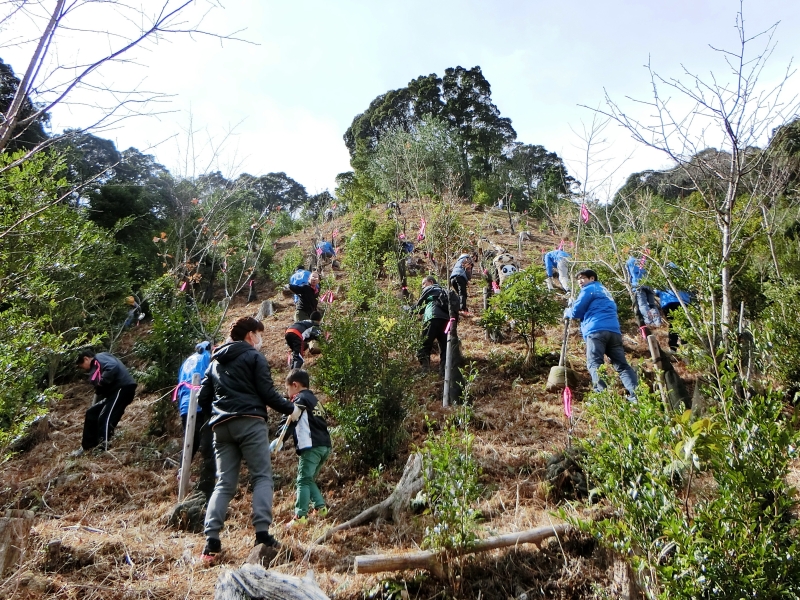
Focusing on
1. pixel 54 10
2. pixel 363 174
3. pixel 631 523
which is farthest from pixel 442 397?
pixel 363 174

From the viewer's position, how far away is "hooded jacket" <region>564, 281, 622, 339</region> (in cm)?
554

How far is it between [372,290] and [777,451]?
9132 millimetres

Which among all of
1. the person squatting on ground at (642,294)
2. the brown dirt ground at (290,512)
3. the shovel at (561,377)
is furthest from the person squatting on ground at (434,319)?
the person squatting on ground at (642,294)

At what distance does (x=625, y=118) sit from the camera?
4297mm

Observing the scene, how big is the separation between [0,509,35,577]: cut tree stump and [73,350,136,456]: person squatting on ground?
3.38 metres

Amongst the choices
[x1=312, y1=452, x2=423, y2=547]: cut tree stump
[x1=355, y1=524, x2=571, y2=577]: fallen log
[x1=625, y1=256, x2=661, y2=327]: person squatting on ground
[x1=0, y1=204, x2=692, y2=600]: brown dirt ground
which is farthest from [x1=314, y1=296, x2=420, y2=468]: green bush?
[x1=625, y1=256, x2=661, y2=327]: person squatting on ground

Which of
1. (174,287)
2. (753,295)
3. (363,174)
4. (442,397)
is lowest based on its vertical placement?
(442,397)

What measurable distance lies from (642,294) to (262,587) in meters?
7.41

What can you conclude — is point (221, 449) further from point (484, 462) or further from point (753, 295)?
point (753, 295)

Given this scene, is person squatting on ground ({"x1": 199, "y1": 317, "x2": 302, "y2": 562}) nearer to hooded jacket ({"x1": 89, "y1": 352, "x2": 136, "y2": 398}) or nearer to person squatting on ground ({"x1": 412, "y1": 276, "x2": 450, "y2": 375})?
hooded jacket ({"x1": 89, "y1": 352, "x2": 136, "y2": 398})

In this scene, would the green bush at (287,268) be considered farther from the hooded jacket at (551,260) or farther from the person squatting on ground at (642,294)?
the person squatting on ground at (642,294)

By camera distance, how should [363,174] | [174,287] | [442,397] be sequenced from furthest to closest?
[363,174], [174,287], [442,397]

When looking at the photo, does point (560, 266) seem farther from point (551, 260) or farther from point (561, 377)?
point (561, 377)

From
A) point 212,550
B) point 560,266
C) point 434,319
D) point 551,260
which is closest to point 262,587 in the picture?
point 212,550
